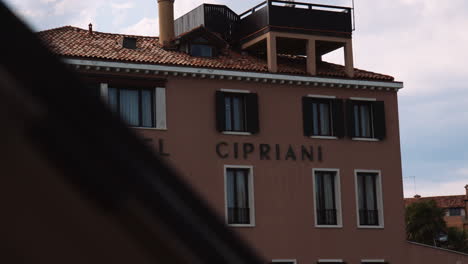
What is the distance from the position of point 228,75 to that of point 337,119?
433 cm

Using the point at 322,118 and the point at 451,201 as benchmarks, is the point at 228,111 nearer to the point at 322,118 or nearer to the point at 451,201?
the point at 322,118

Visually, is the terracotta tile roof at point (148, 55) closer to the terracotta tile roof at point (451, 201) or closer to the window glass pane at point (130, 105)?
the window glass pane at point (130, 105)

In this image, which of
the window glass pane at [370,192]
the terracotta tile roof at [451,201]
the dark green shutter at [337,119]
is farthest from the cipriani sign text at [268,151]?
the terracotta tile roof at [451,201]

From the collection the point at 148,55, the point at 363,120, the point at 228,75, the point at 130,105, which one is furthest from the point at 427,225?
the point at 130,105

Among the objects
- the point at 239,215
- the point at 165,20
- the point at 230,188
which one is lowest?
the point at 239,215

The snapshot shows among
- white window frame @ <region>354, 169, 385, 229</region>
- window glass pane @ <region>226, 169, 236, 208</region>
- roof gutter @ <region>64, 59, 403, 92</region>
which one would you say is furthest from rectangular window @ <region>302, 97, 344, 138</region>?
window glass pane @ <region>226, 169, 236, 208</region>

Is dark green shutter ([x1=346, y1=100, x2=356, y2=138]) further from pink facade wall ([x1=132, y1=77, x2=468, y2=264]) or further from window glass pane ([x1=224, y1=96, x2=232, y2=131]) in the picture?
window glass pane ([x1=224, y1=96, x2=232, y2=131])

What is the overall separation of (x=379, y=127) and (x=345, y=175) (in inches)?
90.4

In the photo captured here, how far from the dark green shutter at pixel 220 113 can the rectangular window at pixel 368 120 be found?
4988mm

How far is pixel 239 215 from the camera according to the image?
2859 cm

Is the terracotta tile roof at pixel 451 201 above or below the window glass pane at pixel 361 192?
above

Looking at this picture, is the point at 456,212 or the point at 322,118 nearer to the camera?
the point at 322,118

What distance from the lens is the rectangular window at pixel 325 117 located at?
30.6 metres

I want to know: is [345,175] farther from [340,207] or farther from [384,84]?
[384,84]
